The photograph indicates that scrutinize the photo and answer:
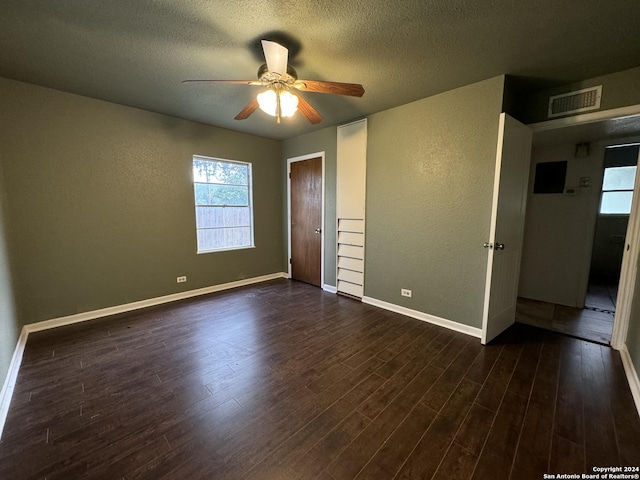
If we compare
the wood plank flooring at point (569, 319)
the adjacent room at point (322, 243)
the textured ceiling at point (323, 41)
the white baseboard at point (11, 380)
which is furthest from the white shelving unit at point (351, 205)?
the white baseboard at point (11, 380)

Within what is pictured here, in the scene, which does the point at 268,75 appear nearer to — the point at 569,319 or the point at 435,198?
the point at 435,198

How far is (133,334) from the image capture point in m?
2.77

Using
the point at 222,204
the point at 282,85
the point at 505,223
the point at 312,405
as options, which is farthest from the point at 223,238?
the point at 505,223

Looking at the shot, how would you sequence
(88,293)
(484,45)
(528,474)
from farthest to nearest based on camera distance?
(88,293) → (484,45) → (528,474)

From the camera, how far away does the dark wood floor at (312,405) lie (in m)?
1.37

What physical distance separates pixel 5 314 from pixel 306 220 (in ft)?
11.6

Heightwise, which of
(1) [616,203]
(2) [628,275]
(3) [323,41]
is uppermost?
(3) [323,41]

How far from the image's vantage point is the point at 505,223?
2.60m

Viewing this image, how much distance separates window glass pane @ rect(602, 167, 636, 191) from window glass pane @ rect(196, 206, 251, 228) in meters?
6.50

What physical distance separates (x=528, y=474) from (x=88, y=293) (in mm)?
4262

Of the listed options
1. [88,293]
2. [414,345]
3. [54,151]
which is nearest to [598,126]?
[414,345]

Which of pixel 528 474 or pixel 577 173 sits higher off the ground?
pixel 577 173

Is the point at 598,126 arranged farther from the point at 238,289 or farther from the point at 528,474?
the point at 238,289

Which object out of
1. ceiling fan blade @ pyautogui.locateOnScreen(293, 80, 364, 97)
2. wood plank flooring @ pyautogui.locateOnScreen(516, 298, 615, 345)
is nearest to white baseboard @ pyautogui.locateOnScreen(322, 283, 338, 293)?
wood plank flooring @ pyautogui.locateOnScreen(516, 298, 615, 345)
